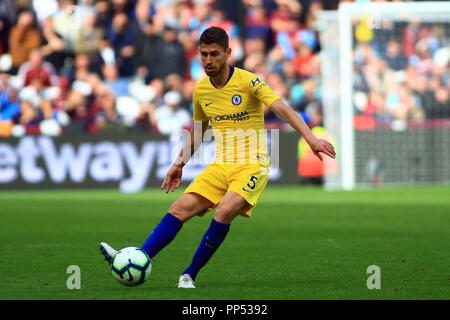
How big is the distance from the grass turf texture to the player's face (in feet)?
5.27

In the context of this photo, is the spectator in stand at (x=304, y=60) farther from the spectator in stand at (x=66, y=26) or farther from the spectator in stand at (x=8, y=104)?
the spectator in stand at (x=8, y=104)

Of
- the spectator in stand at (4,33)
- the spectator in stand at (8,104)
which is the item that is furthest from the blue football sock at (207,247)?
the spectator in stand at (4,33)

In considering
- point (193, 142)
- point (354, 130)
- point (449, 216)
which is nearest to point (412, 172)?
point (354, 130)

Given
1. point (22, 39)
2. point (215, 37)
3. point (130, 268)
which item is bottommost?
point (130, 268)

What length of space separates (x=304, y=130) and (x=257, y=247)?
3576 millimetres

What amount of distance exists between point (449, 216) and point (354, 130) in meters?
8.10

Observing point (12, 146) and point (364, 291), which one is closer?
point (364, 291)

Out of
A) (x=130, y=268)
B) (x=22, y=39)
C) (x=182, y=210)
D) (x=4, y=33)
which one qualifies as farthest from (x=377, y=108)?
(x=130, y=268)

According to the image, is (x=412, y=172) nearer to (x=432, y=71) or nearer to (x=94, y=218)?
(x=432, y=71)

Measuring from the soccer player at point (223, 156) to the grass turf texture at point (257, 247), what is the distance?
37 cm

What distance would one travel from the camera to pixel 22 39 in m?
21.3

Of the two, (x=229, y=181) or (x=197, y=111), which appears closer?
(x=229, y=181)

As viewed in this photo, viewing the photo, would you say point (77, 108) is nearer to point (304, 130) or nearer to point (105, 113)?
point (105, 113)

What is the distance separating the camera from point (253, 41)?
2314 cm
